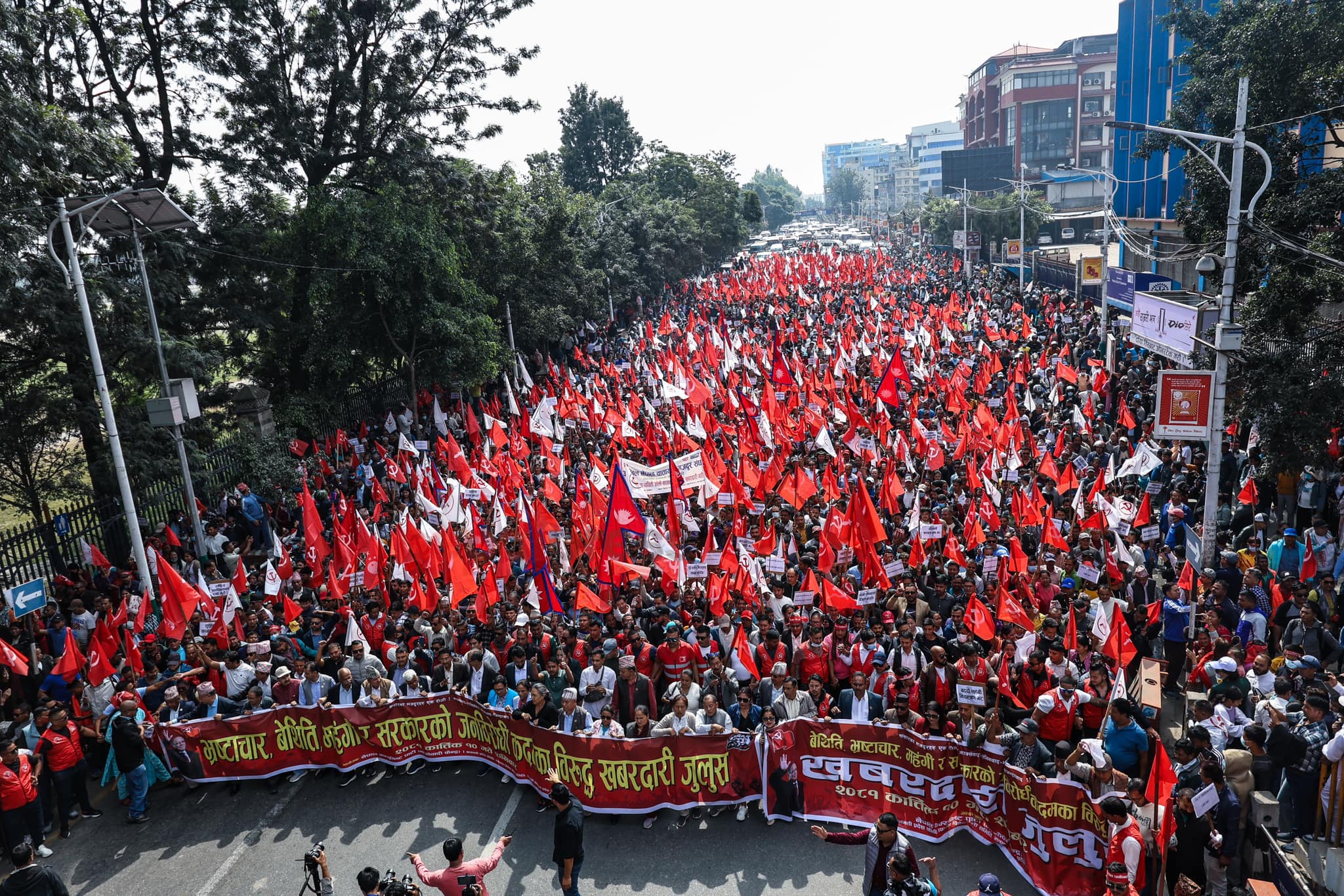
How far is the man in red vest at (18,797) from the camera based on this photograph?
866cm

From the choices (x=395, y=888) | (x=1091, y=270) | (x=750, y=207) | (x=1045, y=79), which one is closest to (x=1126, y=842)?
(x=395, y=888)

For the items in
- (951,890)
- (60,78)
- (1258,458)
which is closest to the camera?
(951,890)

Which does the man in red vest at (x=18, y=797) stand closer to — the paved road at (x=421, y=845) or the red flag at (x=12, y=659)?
the paved road at (x=421, y=845)

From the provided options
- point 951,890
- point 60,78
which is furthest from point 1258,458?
point 60,78

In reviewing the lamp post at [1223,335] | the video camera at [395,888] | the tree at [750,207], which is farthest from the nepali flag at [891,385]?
the tree at [750,207]

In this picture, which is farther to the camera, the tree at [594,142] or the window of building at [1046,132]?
the window of building at [1046,132]

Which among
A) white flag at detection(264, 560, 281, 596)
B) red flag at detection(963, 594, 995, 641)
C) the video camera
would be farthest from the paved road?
white flag at detection(264, 560, 281, 596)

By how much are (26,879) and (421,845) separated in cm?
303

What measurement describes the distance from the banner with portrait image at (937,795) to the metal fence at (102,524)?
1176 centimetres

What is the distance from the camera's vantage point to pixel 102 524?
17.0m

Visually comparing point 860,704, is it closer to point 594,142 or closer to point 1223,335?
point 1223,335

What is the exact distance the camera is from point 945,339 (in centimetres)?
2817

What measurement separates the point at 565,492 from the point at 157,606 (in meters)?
6.83

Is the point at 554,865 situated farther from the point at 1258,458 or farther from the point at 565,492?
the point at 1258,458
